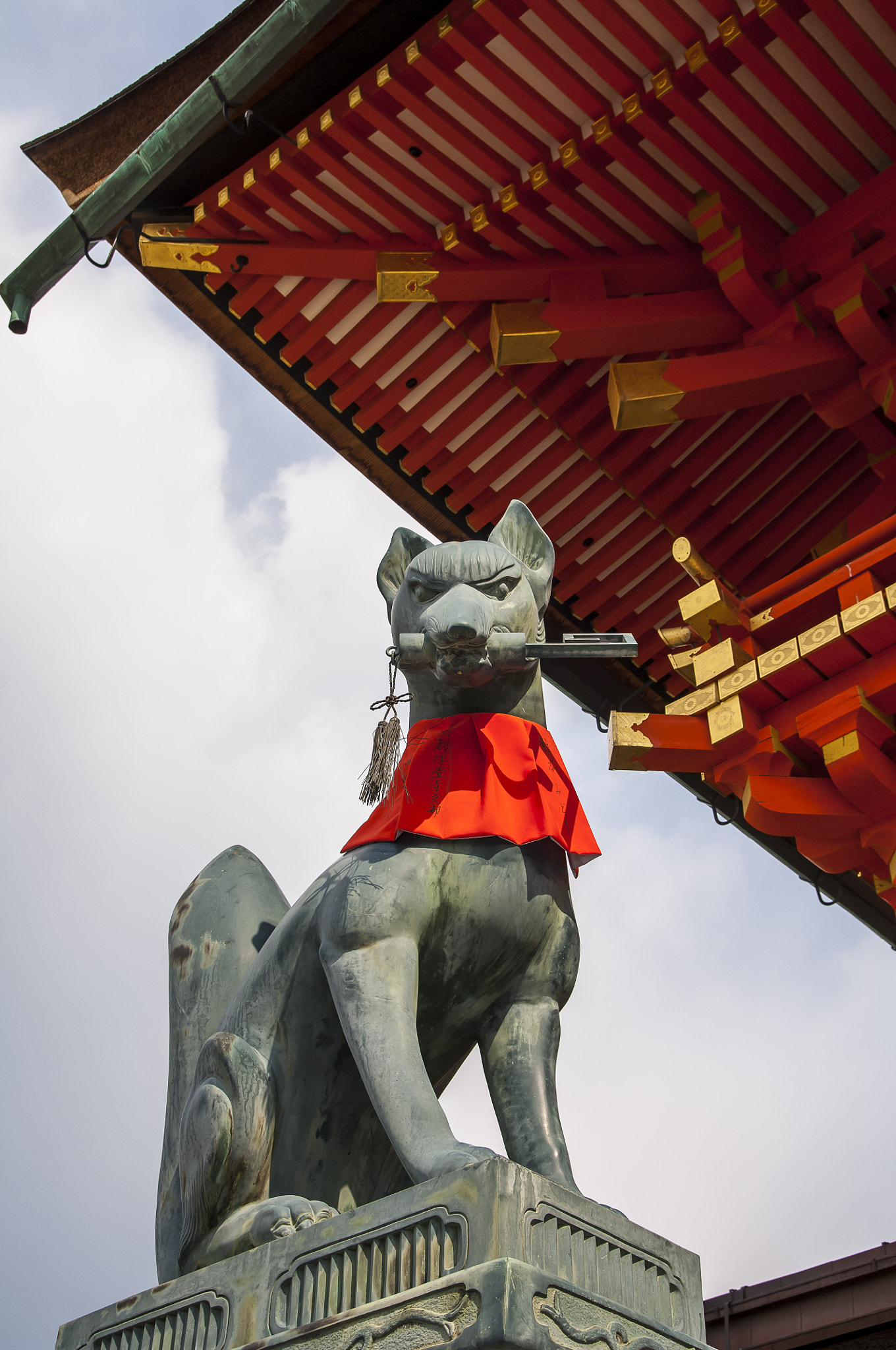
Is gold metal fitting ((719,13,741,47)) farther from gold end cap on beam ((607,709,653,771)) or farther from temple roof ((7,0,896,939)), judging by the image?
gold end cap on beam ((607,709,653,771))

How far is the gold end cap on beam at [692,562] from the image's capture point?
4.64 m

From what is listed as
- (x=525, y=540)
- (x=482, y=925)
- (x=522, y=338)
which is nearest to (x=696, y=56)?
(x=522, y=338)

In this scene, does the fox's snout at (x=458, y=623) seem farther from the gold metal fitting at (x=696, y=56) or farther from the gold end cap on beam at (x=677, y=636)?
the gold metal fitting at (x=696, y=56)

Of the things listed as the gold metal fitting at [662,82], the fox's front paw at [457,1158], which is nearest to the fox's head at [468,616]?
the fox's front paw at [457,1158]

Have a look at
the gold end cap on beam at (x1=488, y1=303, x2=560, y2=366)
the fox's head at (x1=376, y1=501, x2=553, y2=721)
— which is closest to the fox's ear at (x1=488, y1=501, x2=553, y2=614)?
the fox's head at (x1=376, y1=501, x2=553, y2=721)

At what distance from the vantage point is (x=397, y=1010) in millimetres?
2572

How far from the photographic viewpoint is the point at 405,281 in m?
5.08

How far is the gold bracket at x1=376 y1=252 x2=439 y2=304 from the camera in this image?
16.6 feet

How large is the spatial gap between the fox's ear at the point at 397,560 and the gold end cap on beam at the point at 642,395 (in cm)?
180

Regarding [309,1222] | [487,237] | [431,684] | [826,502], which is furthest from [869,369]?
[309,1222]

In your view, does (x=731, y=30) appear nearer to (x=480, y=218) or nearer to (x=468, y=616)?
(x=480, y=218)

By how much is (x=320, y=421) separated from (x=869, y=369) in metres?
2.03

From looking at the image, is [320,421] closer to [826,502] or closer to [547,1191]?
[826,502]

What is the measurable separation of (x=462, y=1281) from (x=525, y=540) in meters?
1.62
